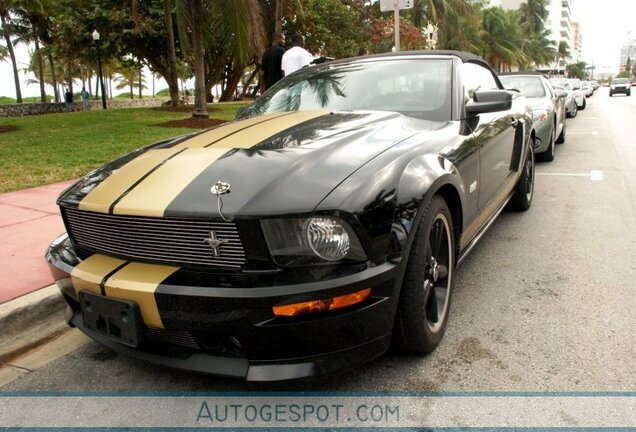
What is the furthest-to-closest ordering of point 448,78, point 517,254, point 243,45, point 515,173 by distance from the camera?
point 243,45 < point 515,173 < point 517,254 < point 448,78

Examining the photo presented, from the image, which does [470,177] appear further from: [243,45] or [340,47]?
[340,47]

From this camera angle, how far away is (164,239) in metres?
→ 2.17

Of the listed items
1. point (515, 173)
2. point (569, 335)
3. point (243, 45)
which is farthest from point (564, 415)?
point (243, 45)

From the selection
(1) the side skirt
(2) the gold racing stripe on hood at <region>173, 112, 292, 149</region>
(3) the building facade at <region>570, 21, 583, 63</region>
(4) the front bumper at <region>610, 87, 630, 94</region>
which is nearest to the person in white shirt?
(1) the side skirt

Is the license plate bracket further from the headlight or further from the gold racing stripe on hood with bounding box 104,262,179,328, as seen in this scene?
the headlight

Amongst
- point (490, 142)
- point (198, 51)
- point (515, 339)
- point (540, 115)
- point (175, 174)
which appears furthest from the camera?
point (198, 51)

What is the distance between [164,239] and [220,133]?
3.58ft

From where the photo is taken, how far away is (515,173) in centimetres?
460

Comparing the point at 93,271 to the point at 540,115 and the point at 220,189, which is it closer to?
the point at 220,189

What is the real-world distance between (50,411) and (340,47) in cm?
2873

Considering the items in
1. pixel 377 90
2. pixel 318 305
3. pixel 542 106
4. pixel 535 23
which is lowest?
pixel 318 305

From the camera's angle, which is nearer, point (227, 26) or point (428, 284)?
point (428, 284)

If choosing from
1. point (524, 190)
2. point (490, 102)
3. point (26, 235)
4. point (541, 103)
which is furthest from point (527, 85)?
point (26, 235)

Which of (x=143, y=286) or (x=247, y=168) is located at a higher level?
(x=247, y=168)
